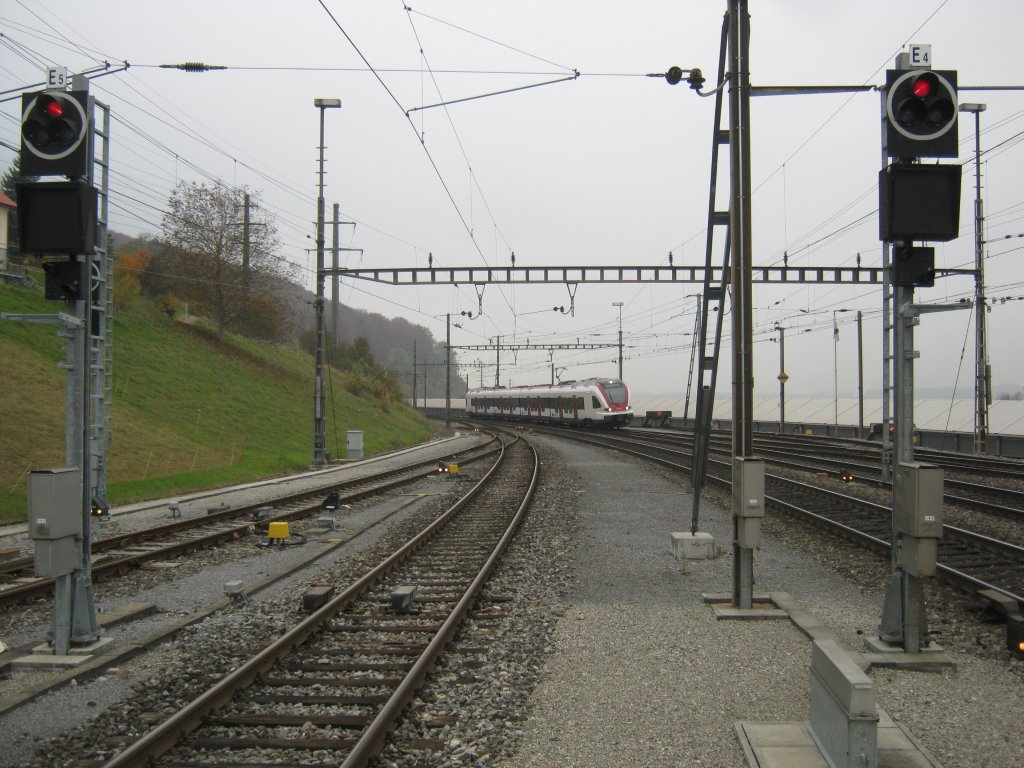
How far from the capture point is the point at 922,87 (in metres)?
6.31

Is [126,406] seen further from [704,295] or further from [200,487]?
Answer: [704,295]

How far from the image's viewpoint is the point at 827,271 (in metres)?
26.5

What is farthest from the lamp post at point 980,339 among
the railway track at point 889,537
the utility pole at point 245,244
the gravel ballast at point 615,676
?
the utility pole at point 245,244

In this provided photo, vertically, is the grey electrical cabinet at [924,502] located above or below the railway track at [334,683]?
above

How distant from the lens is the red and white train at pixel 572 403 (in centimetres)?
4906

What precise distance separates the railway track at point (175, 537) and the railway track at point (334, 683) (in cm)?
340

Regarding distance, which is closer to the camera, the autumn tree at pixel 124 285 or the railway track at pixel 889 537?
the railway track at pixel 889 537

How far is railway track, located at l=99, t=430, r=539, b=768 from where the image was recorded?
4.82 m

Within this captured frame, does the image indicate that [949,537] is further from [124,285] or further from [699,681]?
[124,285]

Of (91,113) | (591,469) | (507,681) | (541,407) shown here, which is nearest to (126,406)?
(591,469)

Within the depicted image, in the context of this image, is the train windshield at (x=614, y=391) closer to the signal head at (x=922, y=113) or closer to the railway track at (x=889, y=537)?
the railway track at (x=889, y=537)

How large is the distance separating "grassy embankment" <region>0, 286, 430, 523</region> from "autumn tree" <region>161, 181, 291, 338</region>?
2.19 meters

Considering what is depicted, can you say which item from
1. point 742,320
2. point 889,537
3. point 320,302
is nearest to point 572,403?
point 320,302

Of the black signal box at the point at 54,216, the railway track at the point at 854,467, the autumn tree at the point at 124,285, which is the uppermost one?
the autumn tree at the point at 124,285
